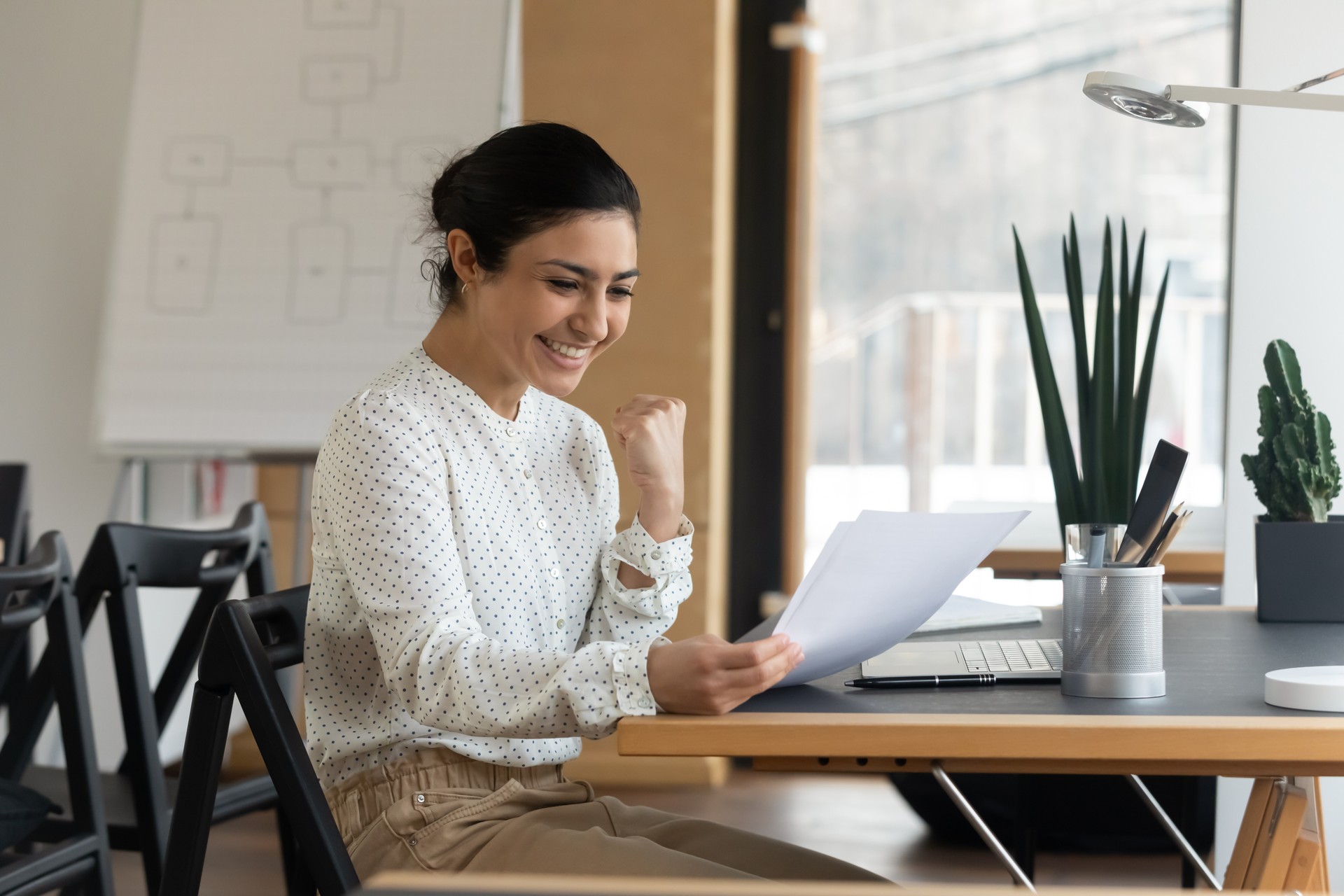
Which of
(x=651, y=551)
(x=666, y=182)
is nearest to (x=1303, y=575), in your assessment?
(x=651, y=551)

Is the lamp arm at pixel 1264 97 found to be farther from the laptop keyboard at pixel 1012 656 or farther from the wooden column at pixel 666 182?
the wooden column at pixel 666 182

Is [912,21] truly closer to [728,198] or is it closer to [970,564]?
[728,198]

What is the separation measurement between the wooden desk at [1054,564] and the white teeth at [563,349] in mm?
853

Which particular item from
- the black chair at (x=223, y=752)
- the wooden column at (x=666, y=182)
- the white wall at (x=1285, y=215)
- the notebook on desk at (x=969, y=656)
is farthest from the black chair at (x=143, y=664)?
the wooden column at (x=666, y=182)

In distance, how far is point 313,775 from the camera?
1.16 metres

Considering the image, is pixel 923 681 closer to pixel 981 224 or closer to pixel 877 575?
pixel 877 575

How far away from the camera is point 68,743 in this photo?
5.48 ft

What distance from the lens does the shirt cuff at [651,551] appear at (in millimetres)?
1413

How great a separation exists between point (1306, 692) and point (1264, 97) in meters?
0.75

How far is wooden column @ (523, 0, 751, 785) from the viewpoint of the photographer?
342 cm

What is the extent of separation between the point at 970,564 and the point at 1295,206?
1.29m

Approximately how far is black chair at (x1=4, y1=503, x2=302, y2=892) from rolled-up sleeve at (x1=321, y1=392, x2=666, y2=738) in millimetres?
631

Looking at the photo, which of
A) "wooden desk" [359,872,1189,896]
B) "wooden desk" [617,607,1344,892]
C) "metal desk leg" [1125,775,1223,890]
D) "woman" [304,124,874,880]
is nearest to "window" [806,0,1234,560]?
"metal desk leg" [1125,775,1223,890]

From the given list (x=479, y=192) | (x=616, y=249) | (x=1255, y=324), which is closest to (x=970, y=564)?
(x=616, y=249)
